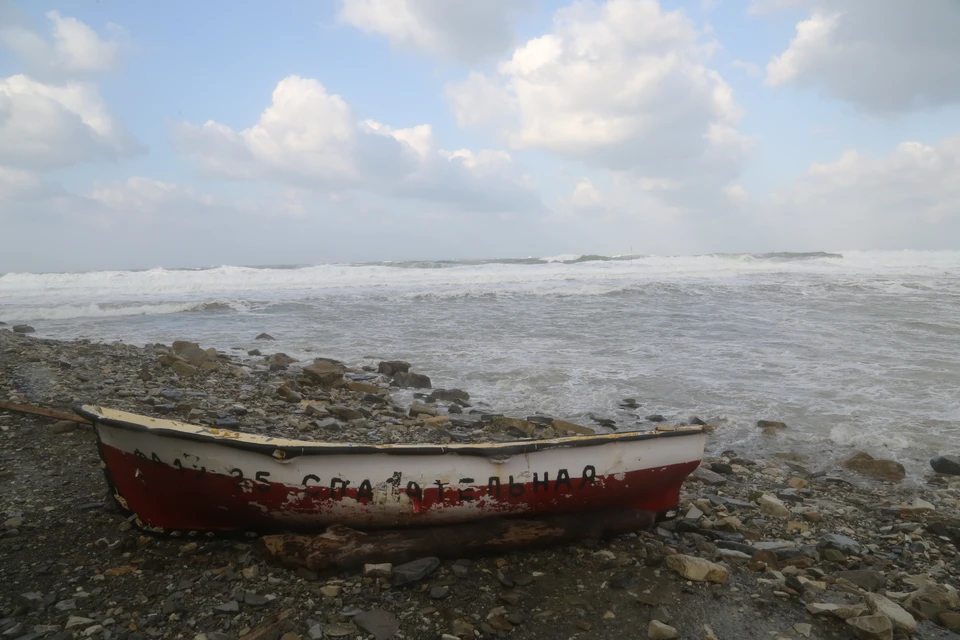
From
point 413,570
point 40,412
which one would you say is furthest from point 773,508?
point 40,412

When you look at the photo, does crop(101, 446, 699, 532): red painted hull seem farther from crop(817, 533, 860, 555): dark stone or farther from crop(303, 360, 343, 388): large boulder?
crop(303, 360, 343, 388): large boulder

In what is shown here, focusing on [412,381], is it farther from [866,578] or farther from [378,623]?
[866,578]

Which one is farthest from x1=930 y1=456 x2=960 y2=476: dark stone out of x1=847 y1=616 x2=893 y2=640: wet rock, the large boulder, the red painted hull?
the large boulder

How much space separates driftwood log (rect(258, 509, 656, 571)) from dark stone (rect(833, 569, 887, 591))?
143 cm

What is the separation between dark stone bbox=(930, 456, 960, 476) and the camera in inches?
219

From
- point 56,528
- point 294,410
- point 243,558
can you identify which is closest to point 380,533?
point 243,558

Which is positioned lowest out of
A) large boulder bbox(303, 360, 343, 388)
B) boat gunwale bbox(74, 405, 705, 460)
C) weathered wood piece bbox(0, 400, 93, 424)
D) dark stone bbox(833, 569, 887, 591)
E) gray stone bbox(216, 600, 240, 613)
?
dark stone bbox(833, 569, 887, 591)

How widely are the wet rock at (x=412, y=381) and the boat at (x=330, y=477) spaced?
212 inches

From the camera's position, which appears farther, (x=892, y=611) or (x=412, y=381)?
(x=412, y=381)

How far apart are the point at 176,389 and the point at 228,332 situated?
7.88m

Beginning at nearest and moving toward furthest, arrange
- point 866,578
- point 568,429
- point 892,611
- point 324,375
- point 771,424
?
point 892,611 < point 866,578 < point 568,429 < point 771,424 < point 324,375

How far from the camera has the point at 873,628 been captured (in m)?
2.96

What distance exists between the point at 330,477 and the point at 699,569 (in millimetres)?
2376

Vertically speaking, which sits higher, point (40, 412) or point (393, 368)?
point (40, 412)
